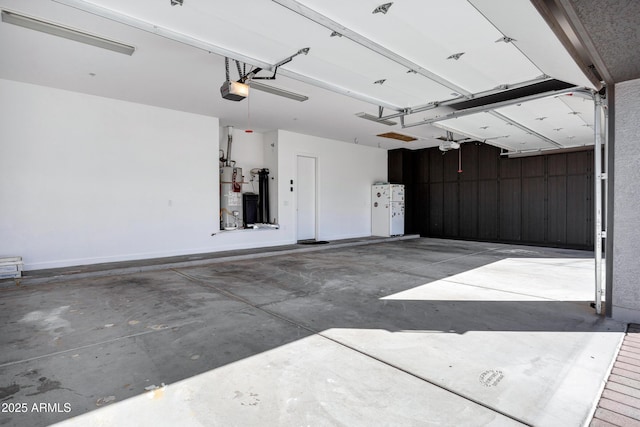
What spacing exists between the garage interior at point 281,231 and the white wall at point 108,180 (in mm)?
30

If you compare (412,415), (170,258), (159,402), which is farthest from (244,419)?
(170,258)

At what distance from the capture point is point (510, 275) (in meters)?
5.28

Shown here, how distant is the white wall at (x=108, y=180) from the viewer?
522 centimetres

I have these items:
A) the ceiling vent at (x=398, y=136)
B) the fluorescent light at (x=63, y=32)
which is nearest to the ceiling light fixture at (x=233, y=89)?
the fluorescent light at (x=63, y=32)

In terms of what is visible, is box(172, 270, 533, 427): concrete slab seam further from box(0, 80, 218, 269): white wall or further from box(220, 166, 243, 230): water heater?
box(220, 166, 243, 230): water heater

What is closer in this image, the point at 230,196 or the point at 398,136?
the point at 230,196

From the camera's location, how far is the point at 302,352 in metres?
2.54

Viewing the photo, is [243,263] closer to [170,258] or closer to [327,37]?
[170,258]

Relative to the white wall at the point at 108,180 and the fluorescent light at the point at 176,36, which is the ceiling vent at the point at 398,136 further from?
the fluorescent light at the point at 176,36

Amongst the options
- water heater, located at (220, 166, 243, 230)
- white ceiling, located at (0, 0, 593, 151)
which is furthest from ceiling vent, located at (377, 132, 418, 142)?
water heater, located at (220, 166, 243, 230)

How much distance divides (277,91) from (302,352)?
A: 4428 mm

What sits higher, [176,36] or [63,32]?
[63,32]

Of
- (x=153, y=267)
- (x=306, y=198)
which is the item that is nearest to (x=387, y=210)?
(x=306, y=198)

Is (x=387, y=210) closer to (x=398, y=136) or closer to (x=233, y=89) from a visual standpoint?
(x=398, y=136)
